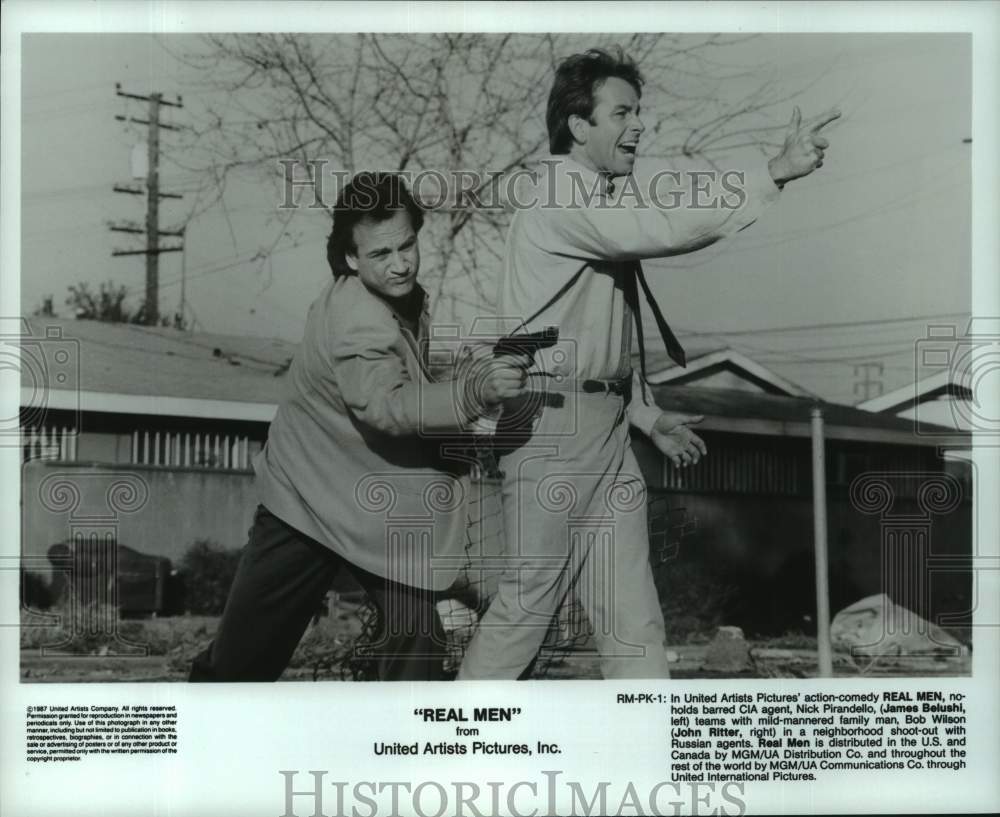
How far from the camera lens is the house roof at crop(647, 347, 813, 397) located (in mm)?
5641

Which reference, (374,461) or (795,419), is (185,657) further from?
(795,419)

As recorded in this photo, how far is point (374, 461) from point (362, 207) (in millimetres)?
982

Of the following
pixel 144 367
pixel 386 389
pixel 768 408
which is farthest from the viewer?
pixel 768 408

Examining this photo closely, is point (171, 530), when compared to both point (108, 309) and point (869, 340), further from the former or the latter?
point (869, 340)

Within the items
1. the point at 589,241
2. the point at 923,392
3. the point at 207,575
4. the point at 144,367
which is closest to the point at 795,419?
the point at 923,392

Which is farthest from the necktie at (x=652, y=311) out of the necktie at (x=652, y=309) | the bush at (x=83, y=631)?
the bush at (x=83, y=631)

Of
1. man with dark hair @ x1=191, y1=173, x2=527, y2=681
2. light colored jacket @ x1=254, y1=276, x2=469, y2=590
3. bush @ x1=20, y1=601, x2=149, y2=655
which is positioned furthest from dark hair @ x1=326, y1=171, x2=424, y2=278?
bush @ x1=20, y1=601, x2=149, y2=655

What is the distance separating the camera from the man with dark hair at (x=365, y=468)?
5.49 m

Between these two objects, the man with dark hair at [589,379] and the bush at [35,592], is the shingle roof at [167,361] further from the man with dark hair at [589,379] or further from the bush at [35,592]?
the man with dark hair at [589,379]

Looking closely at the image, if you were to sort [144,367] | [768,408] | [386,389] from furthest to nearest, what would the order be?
[768,408], [144,367], [386,389]

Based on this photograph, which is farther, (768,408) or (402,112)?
(768,408)

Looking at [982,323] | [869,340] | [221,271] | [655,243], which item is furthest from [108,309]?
[982,323]

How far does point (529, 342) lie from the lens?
18.1 feet

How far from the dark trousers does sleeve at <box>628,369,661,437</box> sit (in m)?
1.06
